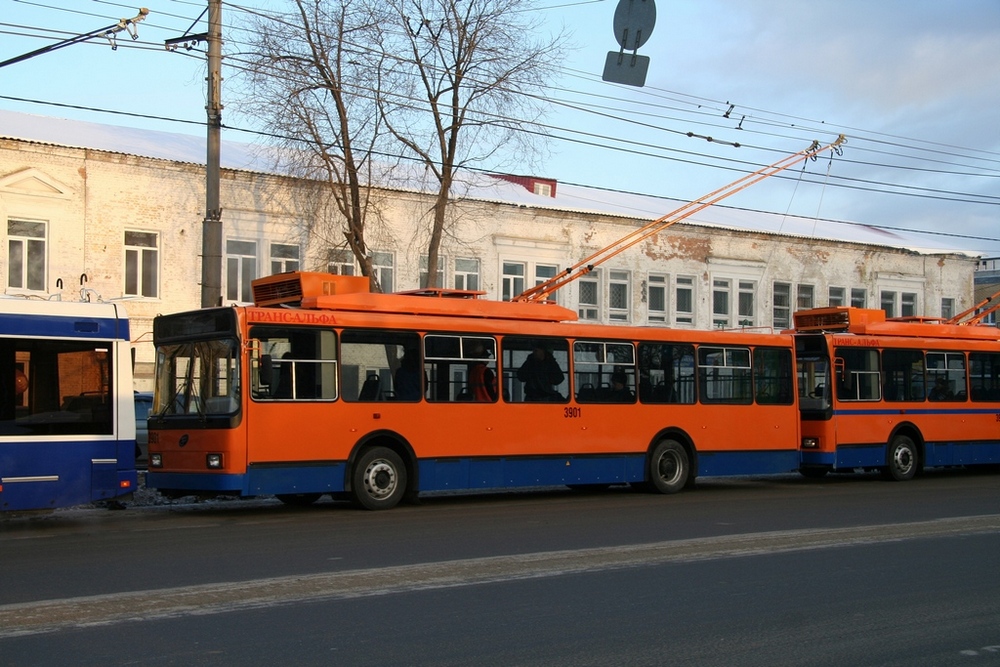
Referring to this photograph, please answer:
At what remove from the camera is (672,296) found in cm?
3841

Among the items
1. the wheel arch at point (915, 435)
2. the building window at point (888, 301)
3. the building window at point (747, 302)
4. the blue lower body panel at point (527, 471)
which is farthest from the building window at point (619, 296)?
the blue lower body panel at point (527, 471)

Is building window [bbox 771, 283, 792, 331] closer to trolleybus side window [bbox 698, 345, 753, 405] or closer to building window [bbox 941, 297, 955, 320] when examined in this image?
building window [bbox 941, 297, 955, 320]

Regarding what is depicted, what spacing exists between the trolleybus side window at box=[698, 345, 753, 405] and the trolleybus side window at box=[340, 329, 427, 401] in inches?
220

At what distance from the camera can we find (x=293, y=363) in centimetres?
1480

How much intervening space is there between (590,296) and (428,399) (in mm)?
21302

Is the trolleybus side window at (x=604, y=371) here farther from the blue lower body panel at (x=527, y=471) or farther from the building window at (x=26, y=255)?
the building window at (x=26, y=255)

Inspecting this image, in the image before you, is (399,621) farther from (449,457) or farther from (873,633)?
(449,457)

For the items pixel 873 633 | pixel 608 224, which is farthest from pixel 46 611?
pixel 608 224

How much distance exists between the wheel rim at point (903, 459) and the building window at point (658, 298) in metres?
16.4

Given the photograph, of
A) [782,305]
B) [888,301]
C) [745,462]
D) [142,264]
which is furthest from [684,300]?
[745,462]

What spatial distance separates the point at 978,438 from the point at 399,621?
1895 cm

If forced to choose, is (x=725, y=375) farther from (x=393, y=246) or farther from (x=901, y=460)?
(x=393, y=246)

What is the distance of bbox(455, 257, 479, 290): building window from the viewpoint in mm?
33438

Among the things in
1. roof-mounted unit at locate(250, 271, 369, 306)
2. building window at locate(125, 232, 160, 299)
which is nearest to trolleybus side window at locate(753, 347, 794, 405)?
roof-mounted unit at locate(250, 271, 369, 306)
